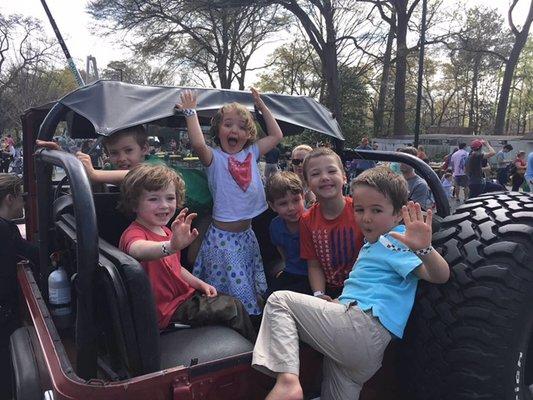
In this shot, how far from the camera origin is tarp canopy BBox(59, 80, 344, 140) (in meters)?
2.41

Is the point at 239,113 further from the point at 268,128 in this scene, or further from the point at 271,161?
the point at 271,161

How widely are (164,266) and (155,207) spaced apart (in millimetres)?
297

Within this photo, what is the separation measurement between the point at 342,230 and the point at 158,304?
1.08 meters

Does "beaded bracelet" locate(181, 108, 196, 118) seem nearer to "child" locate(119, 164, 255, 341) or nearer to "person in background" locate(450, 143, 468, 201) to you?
"child" locate(119, 164, 255, 341)

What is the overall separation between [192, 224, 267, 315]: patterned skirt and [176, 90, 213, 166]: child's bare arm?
467 mm

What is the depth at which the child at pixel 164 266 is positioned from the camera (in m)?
2.35

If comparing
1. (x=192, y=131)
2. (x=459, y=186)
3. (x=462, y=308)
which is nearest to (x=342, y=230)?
(x=462, y=308)

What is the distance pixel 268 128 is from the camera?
3240 millimetres

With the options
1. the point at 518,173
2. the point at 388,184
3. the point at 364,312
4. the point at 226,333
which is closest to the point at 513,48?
the point at 518,173

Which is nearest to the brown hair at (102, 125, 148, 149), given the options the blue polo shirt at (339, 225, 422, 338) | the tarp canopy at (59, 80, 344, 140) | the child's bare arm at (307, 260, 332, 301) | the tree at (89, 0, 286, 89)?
the tarp canopy at (59, 80, 344, 140)

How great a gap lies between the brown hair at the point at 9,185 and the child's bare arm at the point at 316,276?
211 cm

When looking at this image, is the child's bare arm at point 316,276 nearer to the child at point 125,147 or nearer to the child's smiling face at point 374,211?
the child's smiling face at point 374,211

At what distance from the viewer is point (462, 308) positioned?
1.97m

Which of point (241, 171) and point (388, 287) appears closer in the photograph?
point (388, 287)
